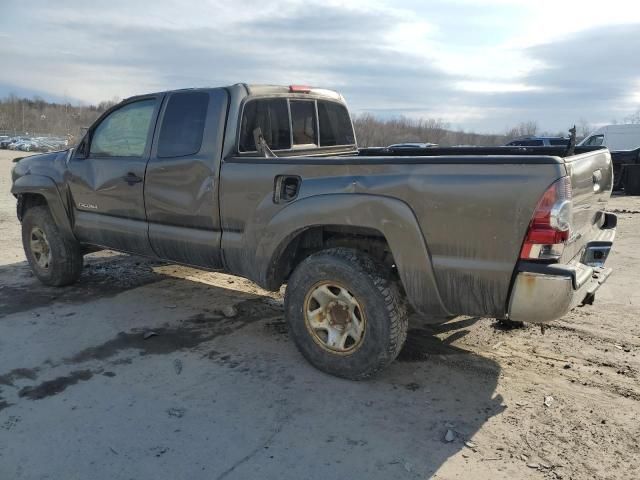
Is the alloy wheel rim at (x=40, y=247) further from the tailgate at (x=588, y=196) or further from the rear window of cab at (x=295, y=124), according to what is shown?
the tailgate at (x=588, y=196)

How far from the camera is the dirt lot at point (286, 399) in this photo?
8.78 feet

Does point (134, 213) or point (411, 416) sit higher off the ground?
point (134, 213)

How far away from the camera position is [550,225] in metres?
2.76

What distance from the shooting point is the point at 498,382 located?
3545mm

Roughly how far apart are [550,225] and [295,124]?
102 inches

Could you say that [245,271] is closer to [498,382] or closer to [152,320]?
[152,320]

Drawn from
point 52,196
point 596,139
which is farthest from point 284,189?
point 596,139

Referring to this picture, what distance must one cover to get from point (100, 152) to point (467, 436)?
4161 millimetres

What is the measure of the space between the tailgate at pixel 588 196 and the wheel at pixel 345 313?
1.07m

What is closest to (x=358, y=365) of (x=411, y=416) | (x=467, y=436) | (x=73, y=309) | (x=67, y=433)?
(x=411, y=416)

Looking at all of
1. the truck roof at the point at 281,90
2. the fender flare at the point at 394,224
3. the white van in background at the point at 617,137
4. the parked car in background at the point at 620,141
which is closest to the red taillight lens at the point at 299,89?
the truck roof at the point at 281,90

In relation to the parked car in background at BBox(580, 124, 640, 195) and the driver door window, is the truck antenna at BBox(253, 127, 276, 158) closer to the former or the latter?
the driver door window

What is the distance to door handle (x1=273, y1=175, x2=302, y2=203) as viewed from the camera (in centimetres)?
367

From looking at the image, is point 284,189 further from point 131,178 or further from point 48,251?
point 48,251
